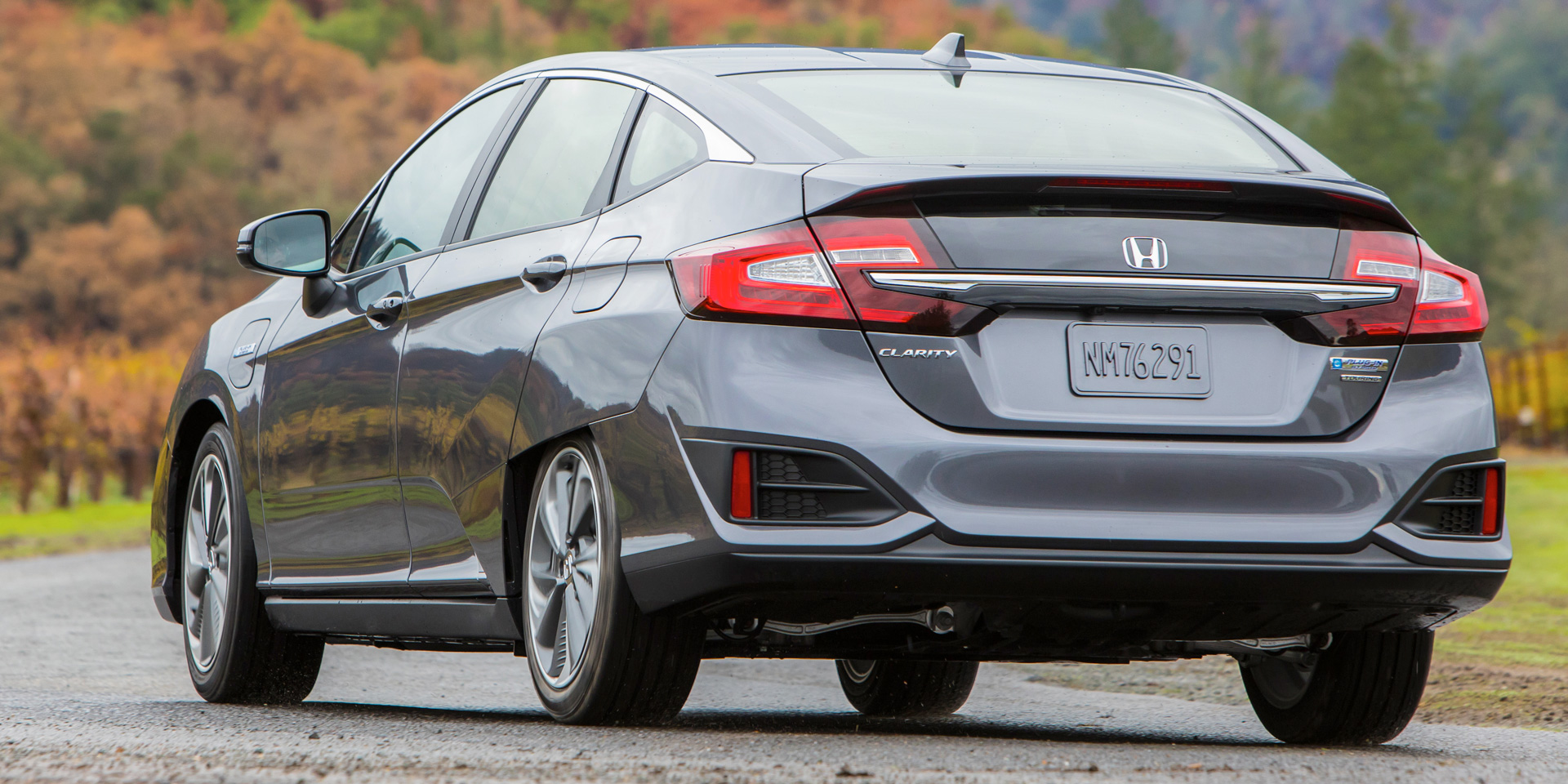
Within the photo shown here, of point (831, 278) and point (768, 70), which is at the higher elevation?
point (768, 70)

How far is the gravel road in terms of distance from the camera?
3.84m

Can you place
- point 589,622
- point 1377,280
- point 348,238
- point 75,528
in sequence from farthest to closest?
1. point 75,528
2. point 348,238
3. point 589,622
4. point 1377,280

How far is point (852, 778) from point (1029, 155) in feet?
4.76

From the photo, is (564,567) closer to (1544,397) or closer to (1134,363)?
(1134,363)

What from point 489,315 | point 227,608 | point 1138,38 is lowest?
point 227,608

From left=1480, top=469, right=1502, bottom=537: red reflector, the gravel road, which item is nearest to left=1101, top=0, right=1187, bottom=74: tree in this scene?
the gravel road

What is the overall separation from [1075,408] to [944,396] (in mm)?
256

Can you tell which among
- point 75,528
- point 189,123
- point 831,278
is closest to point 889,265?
point 831,278

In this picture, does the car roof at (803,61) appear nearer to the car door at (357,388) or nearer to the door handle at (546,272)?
the car door at (357,388)

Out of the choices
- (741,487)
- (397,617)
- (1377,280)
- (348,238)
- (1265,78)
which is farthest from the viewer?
(1265,78)

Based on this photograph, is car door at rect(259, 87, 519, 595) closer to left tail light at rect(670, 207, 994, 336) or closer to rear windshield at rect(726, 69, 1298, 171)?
rear windshield at rect(726, 69, 1298, 171)

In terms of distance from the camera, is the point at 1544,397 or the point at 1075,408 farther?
the point at 1544,397

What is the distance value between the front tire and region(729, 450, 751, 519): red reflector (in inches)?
15.3

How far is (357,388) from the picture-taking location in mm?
5527
